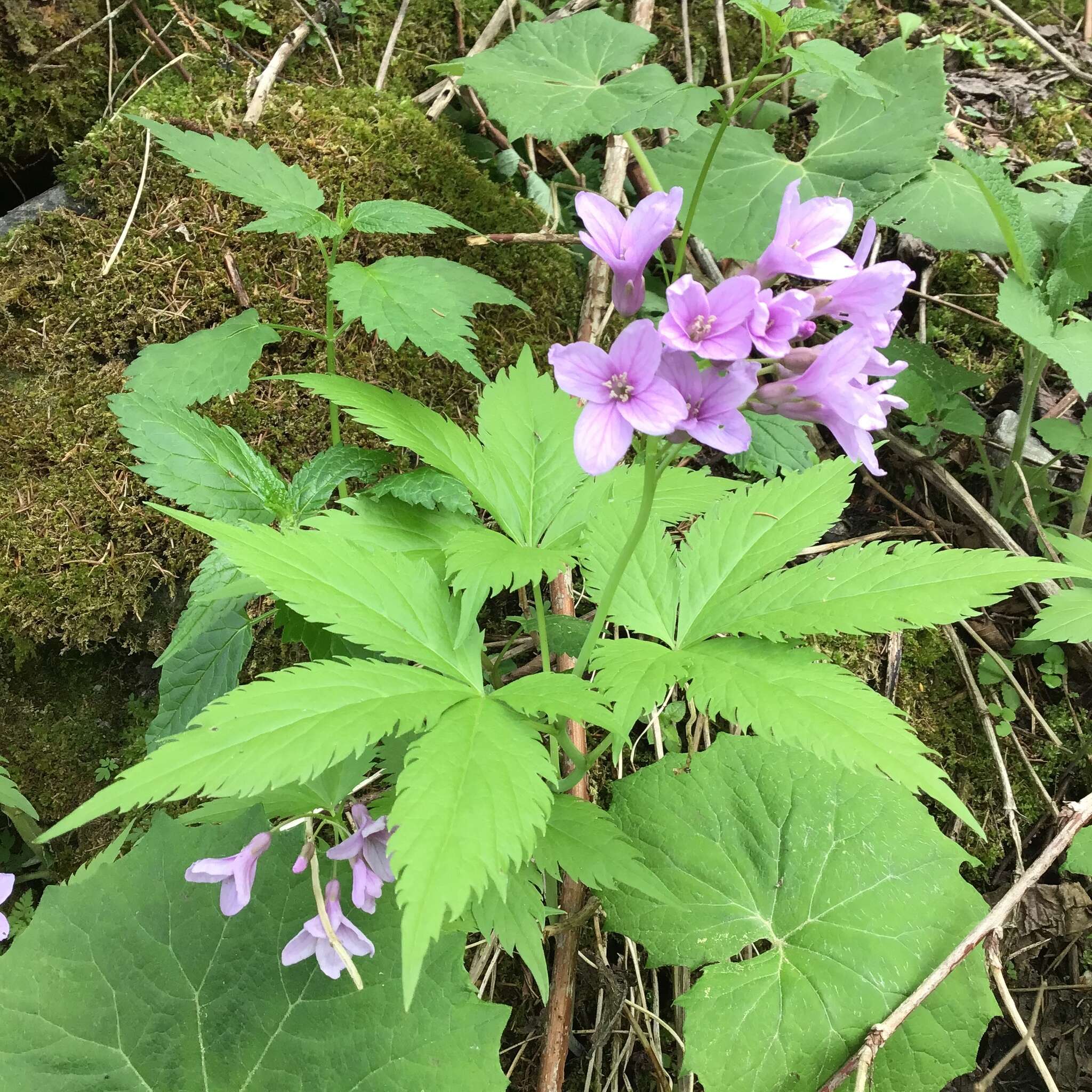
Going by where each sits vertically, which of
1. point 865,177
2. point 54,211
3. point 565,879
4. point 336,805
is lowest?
point 565,879

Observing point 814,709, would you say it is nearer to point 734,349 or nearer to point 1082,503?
point 734,349

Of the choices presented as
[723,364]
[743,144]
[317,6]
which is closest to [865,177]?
[743,144]

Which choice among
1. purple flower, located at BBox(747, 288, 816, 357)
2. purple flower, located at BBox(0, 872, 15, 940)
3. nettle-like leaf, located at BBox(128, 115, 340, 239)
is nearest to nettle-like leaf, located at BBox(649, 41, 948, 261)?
nettle-like leaf, located at BBox(128, 115, 340, 239)

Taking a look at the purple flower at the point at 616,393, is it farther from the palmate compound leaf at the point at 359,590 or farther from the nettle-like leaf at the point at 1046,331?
the nettle-like leaf at the point at 1046,331

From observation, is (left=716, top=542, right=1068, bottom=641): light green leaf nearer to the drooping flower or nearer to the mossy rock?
the drooping flower

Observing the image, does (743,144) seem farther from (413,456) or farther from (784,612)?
(784,612)

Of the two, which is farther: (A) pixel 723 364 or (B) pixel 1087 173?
(B) pixel 1087 173
